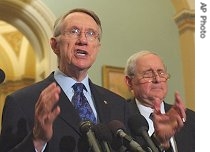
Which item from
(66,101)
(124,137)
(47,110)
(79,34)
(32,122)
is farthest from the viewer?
(79,34)

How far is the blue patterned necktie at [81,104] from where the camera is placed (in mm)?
1831

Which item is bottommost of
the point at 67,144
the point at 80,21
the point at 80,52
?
the point at 67,144

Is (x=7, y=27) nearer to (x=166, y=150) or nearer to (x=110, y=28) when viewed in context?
(x=110, y=28)

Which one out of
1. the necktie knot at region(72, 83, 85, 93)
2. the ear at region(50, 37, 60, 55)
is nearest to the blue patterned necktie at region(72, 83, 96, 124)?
the necktie knot at region(72, 83, 85, 93)

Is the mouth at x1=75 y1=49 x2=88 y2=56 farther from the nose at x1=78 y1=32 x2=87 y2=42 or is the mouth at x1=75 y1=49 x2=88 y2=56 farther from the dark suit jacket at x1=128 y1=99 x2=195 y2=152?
the dark suit jacket at x1=128 y1=99 x2=195 y2=152

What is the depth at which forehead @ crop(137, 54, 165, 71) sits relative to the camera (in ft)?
9.16

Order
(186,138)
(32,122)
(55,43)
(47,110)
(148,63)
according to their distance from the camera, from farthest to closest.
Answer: (148,63), (186,138), (55,43), (32,122), (47,110)

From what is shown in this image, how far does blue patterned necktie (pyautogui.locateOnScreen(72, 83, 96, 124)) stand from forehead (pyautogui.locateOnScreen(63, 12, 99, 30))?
0.86 feet

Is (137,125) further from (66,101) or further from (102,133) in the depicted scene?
(66,101)

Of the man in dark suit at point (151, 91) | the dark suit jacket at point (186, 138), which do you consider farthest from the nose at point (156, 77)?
the dark suit jacket at point (186, 138)

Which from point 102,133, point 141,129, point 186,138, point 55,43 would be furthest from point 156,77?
point 102,133

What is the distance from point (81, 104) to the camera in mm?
1873

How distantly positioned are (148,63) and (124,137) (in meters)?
1.40
